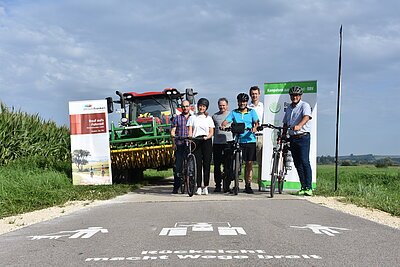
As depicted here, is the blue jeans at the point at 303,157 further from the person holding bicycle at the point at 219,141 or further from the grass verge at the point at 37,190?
the grass verge at the point at 37,190

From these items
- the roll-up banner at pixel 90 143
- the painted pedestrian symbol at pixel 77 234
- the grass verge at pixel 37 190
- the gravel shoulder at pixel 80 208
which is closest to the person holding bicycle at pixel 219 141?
the gravel shoulder at pixel 80 208

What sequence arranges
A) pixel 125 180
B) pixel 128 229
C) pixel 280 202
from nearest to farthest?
1. pixel 128 229
2. pixel 280 202
3. pixel 125 180

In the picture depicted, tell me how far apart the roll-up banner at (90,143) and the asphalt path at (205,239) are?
4948mm

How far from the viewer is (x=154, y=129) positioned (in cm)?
1287

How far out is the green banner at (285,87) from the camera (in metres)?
10.4

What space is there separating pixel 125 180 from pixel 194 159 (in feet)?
15.3

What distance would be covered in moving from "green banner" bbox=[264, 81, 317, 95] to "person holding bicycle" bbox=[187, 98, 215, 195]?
1419 millimetres

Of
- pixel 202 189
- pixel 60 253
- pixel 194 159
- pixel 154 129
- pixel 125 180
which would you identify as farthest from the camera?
pixel 125 180

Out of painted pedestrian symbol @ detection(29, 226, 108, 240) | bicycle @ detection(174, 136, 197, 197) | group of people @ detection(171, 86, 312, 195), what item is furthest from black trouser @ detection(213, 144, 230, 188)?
painted pedestrian symbol @ detection(29, 226, 108, 240)

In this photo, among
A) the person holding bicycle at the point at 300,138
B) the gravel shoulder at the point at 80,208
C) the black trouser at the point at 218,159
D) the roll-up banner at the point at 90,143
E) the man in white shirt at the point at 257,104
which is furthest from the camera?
the roll-up banner at the point at 90,143

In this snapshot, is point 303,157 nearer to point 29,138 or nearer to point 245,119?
point 245,119

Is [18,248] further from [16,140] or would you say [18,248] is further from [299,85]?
[16,140]

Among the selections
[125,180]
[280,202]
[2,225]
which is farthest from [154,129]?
[2,225]

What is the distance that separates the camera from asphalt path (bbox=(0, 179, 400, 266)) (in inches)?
167
